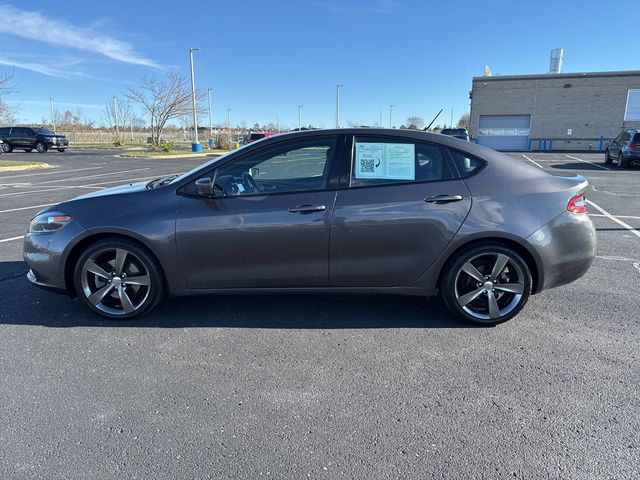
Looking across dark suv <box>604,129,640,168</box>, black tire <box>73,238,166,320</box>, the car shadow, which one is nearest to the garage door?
dark suv <box>604,129,640,168</box>

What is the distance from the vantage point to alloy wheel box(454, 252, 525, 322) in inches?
141

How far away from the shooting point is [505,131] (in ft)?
121

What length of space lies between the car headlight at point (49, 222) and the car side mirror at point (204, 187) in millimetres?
1169

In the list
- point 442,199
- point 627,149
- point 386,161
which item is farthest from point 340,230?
point 627,149

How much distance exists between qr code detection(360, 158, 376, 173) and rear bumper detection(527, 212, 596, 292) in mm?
1363

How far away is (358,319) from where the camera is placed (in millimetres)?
3838

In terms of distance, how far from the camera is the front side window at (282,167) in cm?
362

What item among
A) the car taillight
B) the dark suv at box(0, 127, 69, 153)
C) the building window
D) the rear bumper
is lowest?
the rear bumper

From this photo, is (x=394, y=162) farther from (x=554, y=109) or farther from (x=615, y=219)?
(x=554, y=109)

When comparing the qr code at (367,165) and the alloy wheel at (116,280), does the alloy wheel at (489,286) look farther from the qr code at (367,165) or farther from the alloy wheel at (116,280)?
the alloy wheel at (116,280)

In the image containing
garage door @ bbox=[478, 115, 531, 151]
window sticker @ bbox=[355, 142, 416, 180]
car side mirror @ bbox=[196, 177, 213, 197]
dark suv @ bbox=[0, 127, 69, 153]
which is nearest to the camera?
car side mirror @ bbox=[196, 177, 213, 197]

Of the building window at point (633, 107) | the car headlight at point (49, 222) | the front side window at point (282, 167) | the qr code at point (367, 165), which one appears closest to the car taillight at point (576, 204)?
the qr code at point (367, 165)

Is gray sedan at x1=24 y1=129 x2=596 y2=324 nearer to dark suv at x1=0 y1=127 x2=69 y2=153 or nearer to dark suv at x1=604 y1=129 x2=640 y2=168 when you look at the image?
dark suv at x1=604 y1=129 x2=640 y2=168

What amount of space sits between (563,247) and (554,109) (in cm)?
3762
